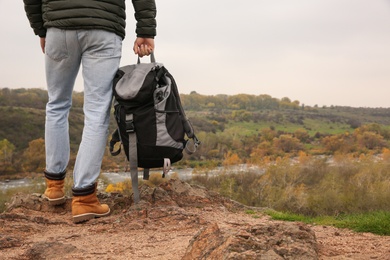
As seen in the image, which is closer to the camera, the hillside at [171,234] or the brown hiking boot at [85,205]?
the hillside at [171,234]

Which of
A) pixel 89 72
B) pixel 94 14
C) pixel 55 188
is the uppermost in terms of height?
pixel 94 14

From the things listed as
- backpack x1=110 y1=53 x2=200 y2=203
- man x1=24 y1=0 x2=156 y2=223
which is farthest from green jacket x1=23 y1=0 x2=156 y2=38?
backpack x1=110 y1=53 x2=200 y2=203

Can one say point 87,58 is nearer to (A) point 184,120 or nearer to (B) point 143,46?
(B) point 143,46

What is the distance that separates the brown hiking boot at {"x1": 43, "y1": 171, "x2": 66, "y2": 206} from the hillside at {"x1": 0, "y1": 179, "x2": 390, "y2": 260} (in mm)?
137

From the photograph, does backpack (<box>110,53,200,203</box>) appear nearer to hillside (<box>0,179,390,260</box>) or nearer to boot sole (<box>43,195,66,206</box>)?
hillside (<box>0,179,390,260</box>)

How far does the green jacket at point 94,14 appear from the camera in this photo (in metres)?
3.22

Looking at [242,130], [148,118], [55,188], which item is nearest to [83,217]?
[55,188]

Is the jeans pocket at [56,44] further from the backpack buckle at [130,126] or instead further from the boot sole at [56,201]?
the boot sole at [56,201]

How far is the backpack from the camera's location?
3318 millimetres

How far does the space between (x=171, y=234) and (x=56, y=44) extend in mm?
1723

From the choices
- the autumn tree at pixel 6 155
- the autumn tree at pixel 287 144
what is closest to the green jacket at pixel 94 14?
the autumn tree at pixel 6 155

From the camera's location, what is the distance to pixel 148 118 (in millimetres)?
3338

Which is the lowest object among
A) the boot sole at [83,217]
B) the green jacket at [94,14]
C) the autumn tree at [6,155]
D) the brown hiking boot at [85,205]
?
the autumn tree at [6,155]

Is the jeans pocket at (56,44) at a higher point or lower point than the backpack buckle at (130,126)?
higher
